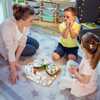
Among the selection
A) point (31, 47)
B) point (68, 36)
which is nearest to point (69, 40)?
point (68, 36)

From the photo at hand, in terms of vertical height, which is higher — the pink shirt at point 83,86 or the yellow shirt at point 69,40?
the yellow shirt at point 69,40

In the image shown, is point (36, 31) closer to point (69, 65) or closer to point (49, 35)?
point (49, 35)

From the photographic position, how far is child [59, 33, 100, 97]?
60.7 inches

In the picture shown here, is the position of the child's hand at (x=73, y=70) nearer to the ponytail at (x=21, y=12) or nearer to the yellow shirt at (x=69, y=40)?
the yellow shirt at (x=69, y=40)

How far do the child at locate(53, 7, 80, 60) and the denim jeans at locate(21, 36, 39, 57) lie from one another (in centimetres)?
19

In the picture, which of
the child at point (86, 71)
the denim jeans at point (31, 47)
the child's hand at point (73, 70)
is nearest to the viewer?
the child at point (86, 71)

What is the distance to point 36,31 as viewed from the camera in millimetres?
2529

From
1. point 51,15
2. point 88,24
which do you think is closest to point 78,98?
point 88,24

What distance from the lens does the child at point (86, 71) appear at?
1542 millimetres

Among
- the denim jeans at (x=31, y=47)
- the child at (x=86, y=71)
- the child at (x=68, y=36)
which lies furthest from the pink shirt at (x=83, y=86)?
the denim jeans at (x=31, y=47)

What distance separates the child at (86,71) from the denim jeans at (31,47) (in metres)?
0.50

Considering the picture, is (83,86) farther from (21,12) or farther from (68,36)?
(21,12)

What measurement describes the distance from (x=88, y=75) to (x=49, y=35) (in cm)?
96

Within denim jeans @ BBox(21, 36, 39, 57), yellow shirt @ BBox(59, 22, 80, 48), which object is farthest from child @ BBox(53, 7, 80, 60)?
denim jeans @ BBox(21, 36, 39, 57)
